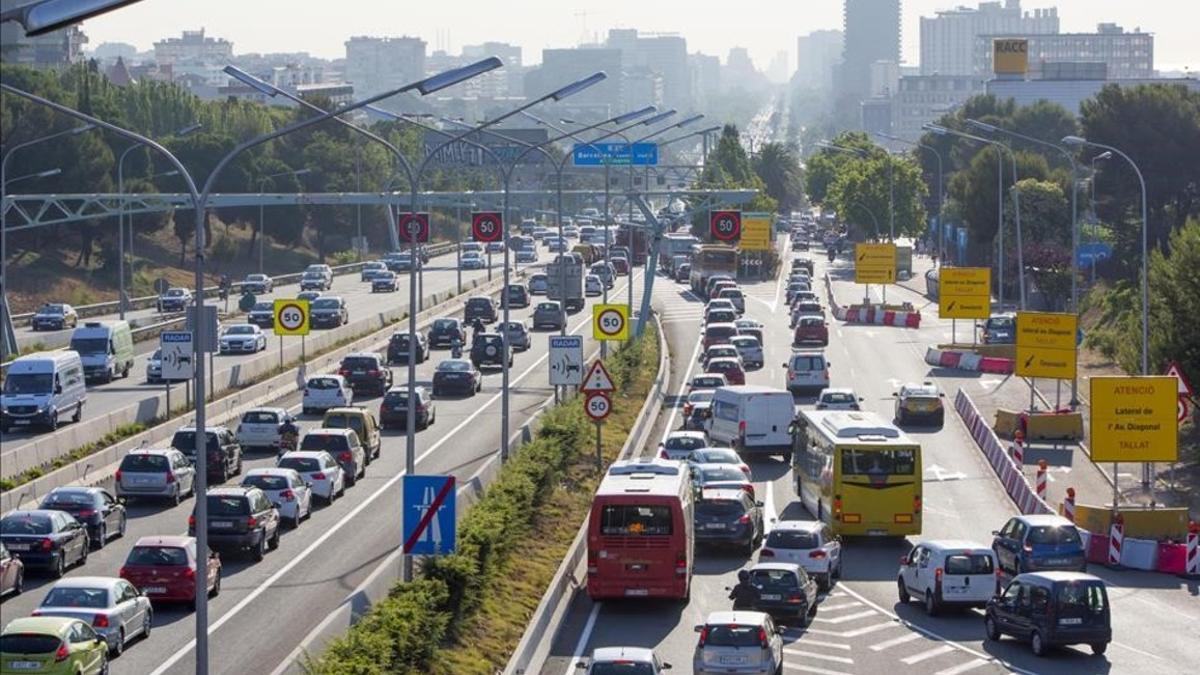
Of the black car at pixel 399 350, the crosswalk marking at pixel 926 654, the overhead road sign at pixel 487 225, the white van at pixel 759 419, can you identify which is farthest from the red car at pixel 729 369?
the crosswalk marking at pixel 926 654

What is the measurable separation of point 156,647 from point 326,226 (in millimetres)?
120692

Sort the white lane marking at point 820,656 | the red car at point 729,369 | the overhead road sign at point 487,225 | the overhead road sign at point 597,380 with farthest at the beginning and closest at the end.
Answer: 1. the red car at point 729,369
2. the overhead road sign at point 487,225
3. the overhead road sign at point 597,380
4. the white lane marking at point 820,656

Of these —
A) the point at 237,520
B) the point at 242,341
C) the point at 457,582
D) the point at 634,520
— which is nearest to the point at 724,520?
the point at 634,520

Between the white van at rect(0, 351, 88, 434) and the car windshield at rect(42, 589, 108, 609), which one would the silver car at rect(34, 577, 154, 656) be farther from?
the white van at rect(0, 351, 88, 434)

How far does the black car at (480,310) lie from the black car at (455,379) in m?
22.9

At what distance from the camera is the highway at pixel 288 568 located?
2919 centimetres

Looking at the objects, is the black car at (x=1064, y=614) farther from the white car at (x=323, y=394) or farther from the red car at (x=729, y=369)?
the red car at (x=729, y=369)

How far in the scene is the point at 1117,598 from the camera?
36875mm

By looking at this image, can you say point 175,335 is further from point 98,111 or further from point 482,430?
point 98,111

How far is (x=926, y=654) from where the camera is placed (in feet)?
102

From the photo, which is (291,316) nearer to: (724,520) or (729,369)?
(729,369)

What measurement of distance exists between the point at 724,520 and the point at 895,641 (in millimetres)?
7423

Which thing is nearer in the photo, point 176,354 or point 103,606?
point 103,606

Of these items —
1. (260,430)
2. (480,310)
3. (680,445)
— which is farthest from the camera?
(480,310)
